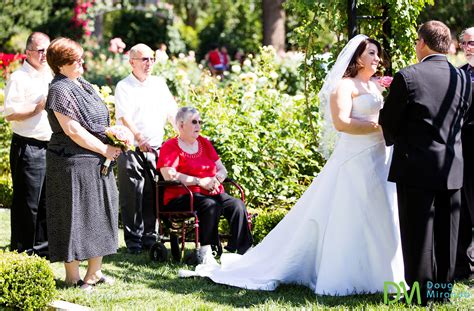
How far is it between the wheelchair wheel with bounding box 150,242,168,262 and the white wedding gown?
1220mm

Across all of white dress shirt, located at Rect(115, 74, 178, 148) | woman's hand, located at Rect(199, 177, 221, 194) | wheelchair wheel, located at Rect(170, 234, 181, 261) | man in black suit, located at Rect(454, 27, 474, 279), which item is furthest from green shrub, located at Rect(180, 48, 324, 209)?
man in black suit, located at Rect(454, 27, 474, 279)

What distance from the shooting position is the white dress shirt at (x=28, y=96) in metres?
6.55

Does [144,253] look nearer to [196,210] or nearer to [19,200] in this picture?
[196,210]

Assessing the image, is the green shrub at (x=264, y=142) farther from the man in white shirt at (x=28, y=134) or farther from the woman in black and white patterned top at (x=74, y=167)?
the woman in black and white patterned top at (x=74, y=167)

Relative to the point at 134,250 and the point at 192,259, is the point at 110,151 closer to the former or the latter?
the point at 192,259

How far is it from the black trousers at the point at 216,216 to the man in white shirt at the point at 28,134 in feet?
3.70

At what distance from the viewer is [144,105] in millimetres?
7281

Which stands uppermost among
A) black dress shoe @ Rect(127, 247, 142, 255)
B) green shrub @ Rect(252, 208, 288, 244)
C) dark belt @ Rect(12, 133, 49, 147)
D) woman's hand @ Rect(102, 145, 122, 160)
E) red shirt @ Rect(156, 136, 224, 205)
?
woman's hand @ Rect(102, 145, 122, 160)

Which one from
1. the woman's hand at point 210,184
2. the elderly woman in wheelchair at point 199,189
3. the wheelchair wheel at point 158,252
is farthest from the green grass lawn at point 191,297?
the woman's hand at point 210,184

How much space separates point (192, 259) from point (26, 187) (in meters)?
1.51

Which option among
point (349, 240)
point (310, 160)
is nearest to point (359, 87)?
point (349, 240)

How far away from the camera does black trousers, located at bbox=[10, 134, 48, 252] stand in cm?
663

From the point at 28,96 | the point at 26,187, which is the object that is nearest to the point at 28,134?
the point at 28,96

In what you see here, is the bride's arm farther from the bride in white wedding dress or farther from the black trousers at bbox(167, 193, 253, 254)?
the black trousers at bbox(167, 193, 253, 254)
